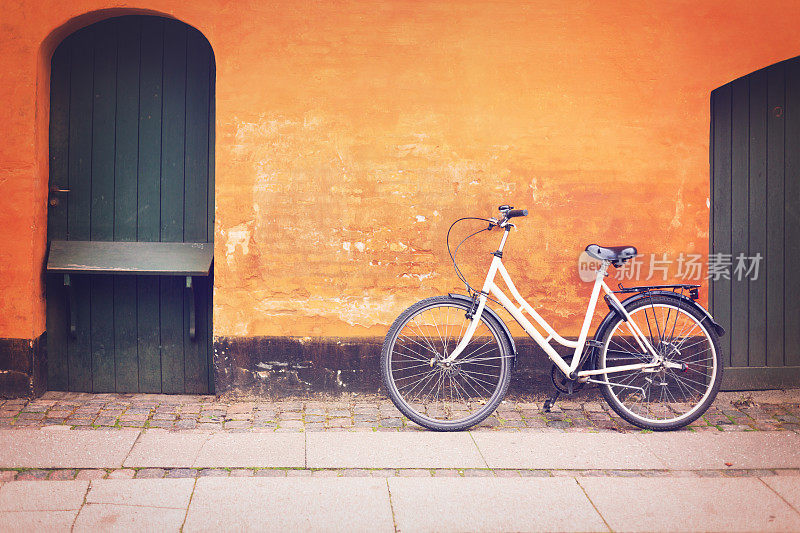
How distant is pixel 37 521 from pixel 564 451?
2778 millimetres

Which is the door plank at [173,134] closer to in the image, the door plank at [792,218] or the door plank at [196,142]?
the door plank at [196,142]

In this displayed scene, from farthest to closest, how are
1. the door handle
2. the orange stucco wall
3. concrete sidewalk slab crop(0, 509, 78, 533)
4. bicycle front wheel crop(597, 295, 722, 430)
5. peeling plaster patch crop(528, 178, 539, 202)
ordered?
the door handle → peeling plaster patch crop(528, 178, 539, 202) → the orange stucco wall → bicycle front wheel crop(597, 295, 722, 430) → concrete sidewalk slab crop(0, 509, 78, 533)

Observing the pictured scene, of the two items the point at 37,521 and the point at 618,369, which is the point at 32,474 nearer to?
the point at 37,521

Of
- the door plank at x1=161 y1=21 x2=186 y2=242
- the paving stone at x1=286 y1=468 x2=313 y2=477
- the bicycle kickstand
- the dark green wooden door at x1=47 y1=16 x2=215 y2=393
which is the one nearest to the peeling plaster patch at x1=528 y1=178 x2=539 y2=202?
the bicycle kickstand

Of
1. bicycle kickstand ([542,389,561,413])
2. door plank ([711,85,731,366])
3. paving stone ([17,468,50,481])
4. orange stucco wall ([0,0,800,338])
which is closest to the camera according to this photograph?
paving stone ([17,468,50,481])

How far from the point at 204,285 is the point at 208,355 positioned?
1.81 feet

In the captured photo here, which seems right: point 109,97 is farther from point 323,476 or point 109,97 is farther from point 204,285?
point 323,476

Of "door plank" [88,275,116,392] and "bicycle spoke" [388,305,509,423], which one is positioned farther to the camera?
"door plank" [88,275,116,392]

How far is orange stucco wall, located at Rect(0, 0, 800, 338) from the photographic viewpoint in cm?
459

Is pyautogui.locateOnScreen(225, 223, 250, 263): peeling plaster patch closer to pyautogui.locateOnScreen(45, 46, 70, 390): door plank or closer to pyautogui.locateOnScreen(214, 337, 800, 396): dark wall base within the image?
pyautogui.locateOnScreen(214, 337, 800, 396): dark wall base

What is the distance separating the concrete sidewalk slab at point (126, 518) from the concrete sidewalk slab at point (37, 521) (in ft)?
0.17

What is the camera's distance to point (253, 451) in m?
3.74

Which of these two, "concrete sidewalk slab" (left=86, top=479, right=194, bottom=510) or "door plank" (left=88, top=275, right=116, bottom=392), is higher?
"door plank" (left=88, top=275, right=116, bottom=392)

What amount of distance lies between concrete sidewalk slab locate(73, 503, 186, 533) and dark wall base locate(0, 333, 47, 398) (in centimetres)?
202
